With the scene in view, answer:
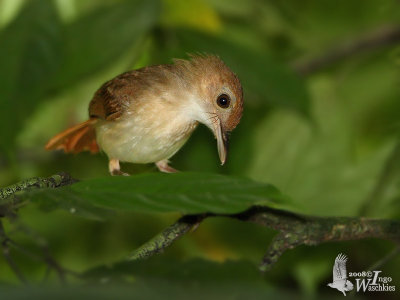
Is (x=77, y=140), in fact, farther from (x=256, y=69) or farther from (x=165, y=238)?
(x=165, y=238)

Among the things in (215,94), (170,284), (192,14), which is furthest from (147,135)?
(170,284)

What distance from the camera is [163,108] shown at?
352 cm

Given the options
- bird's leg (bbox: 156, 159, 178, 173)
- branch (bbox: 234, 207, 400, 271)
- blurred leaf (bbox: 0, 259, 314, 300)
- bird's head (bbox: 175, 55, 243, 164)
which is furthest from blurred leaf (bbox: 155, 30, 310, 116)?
blurred leaf (bbox: 0, 259, 314, 300)

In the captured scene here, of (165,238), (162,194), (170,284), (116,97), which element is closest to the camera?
(170,284)

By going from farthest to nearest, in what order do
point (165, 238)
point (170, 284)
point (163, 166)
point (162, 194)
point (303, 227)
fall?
point (163, 166)
point (303, 227)
point (165, 238)
point (162, 194)
point (170, 284)

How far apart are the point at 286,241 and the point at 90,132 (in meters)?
1.94

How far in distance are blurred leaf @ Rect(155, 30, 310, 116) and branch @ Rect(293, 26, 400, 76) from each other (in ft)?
3.46

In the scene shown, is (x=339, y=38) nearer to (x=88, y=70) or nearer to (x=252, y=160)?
(x=252, y=160)

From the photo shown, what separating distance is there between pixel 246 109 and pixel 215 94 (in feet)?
5.89

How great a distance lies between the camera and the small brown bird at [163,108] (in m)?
3.44

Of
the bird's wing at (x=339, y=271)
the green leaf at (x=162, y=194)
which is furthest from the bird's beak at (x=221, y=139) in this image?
the green leaf at (x=162, y=194)

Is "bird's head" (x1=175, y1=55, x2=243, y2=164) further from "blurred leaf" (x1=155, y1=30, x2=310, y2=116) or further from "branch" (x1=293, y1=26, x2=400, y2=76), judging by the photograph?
"branch" (x1=293, y1=26, x2=400, y2=76)

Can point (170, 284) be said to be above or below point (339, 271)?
below

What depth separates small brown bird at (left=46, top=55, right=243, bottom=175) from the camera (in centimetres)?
344
